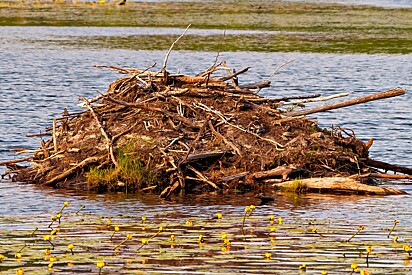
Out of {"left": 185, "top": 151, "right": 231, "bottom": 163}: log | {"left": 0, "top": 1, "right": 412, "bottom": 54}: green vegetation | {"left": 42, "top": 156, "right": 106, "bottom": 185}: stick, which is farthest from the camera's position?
{"left": 0, "top": 1, "right": 412, "bottom": 54}: green vegetation

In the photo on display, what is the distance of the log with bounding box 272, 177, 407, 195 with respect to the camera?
15.6 metres

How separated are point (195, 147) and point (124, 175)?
1115mm

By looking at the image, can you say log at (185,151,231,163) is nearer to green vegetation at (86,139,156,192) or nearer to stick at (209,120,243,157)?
stick at (209,120,243,157)

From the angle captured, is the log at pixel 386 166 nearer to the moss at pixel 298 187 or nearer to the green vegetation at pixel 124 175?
the moss at pixel 298 187

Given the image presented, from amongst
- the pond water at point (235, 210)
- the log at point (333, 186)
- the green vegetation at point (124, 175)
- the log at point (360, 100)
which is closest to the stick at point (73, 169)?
the green vegetation at point (124, 175)

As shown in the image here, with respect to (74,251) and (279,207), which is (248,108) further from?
(74,251)

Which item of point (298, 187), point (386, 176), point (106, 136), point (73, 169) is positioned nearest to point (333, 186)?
point (298, 187)

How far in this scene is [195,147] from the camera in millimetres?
15836

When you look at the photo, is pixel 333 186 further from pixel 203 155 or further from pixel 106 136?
pixel 106 136

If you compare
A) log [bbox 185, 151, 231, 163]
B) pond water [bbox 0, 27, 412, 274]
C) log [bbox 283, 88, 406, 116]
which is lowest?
pond water [bbox 0, 27, 412, 274]

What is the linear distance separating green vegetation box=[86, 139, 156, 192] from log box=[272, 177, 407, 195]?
197 cm

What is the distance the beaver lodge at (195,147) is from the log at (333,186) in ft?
0.05

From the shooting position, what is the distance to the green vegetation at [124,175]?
15.7 metres

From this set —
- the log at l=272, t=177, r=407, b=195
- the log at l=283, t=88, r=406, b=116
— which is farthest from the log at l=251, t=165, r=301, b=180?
the log at l=283, t=88, r=406, b=116
